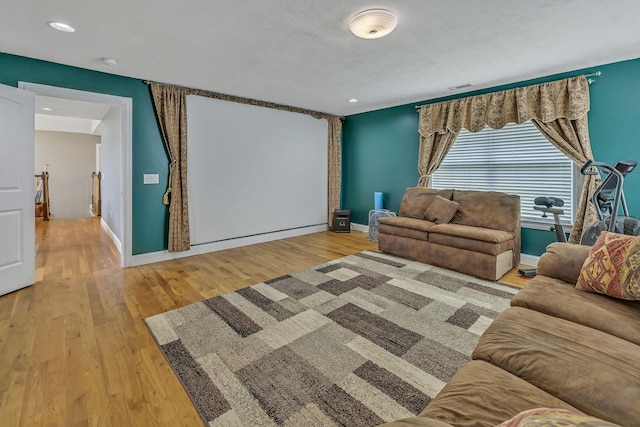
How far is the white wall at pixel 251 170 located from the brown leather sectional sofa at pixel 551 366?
4.10 meters

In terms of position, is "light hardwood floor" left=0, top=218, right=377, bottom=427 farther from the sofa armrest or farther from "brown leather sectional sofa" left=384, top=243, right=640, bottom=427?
the sofa armrest

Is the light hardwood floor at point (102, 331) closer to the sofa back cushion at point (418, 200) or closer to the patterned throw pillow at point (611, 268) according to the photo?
the sofa back cushion at point (418, 200)

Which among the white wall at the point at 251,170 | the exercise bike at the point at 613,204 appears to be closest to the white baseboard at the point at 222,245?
the white wall at the point at 251,170

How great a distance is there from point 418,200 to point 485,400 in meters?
3.87

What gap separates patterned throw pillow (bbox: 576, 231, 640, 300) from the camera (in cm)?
165

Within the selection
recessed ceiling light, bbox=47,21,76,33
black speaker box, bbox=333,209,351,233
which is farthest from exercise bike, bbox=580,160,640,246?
recessed ceiling light, bbox=47,21,76,33

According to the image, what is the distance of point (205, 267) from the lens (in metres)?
3.87

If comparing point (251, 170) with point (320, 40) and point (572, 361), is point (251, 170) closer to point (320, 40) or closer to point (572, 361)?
point (320, 40)

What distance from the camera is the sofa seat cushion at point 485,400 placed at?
881 mm

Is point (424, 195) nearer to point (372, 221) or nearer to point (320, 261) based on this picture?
point (372, 221)

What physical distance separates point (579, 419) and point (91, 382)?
2245mm

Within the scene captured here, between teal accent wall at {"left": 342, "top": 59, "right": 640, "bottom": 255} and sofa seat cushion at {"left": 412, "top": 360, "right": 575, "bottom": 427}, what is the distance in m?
3.61

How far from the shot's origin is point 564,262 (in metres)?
2.03

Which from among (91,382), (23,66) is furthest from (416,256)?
(23,66)
